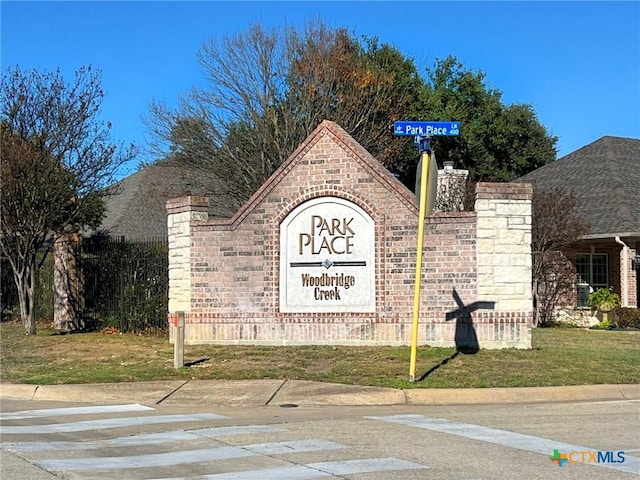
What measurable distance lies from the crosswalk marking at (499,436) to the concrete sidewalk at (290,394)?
1.39 metres

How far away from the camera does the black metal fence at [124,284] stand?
818 inches

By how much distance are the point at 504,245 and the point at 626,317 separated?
10303 millimetres

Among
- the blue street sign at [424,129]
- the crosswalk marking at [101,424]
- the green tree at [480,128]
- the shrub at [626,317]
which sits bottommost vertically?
the crosswalk marking at [101,424]

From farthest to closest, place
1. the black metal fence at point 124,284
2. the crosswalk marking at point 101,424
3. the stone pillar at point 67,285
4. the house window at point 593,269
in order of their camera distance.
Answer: the house window at point 593,269, the stone pillar at point 67,285, the black metal fence at point 124,284, the crosswalk marking at point 101,424

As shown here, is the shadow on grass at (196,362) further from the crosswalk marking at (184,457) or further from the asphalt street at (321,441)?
the crosswalk marking at (184,457)

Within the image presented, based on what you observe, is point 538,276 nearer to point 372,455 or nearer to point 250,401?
point 250,401

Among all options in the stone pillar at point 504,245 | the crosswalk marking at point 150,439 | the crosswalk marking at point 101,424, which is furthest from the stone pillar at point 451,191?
the crosswalk marking at point 150,439

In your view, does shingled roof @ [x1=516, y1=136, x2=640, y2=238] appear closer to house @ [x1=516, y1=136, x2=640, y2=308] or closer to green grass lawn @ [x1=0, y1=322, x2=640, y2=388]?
house @ [x1=516, y1=136, x2=640, y2=308]

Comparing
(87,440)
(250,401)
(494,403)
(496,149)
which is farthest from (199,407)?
(496,149)

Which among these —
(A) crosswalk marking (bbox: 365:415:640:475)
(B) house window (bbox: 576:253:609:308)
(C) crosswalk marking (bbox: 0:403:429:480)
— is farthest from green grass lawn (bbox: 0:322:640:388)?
(B) house window (bbox: 576:253:609:308)

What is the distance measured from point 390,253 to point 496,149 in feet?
99.7

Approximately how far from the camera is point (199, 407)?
1179cm

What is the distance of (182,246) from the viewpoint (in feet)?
57.0

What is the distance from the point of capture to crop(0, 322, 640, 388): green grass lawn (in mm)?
13180
